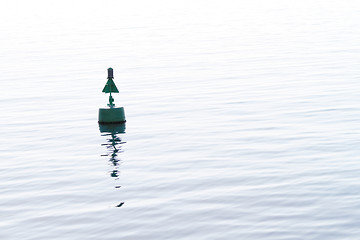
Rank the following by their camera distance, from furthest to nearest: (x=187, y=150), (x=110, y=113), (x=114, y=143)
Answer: (x=110, y=113)
(x=114, y=143)
(x=187, y=150)

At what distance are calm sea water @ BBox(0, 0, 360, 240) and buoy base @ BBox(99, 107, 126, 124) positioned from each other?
0.34 metres

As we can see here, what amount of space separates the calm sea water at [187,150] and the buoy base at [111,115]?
336 mm

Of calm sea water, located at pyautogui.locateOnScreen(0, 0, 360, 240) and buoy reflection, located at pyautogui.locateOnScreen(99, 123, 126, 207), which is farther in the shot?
buoy reflection, located at pyautogui.locateOnScreen(99, 123, 126, 207)

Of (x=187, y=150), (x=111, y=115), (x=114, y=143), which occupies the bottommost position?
(x=187, y=150)

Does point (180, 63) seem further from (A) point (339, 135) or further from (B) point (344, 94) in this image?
(A) point (339, 135)

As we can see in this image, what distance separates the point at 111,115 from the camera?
71.5 feet

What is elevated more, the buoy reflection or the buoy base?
the buoy base

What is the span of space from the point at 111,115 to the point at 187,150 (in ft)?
12.7

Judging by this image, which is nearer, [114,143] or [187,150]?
[187,150]

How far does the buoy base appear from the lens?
21.8 m

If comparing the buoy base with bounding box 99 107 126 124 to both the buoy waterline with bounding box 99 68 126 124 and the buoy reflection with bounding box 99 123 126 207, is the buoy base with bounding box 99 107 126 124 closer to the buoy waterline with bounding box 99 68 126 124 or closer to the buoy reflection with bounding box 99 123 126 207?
the buoy waterline with bounding box 99 68 126 124

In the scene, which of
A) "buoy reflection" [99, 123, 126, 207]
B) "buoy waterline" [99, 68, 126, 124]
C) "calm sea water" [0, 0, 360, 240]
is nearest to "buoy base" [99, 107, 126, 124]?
"buoy waterline" [99, 68, 126, 124]

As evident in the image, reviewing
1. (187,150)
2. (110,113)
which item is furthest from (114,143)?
(110,113)

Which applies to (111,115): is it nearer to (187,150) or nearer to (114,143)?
(114,143)
